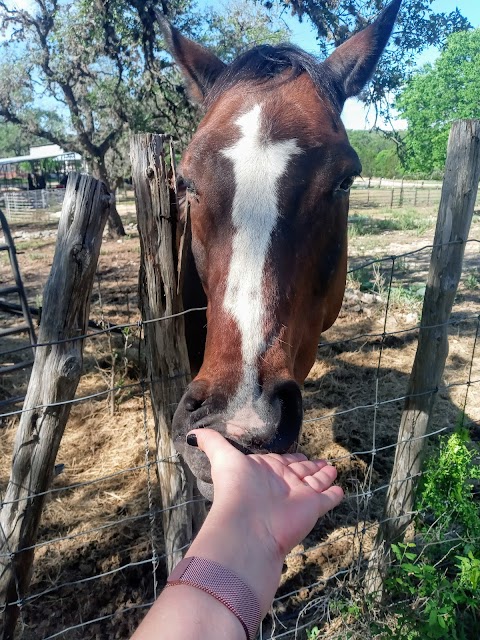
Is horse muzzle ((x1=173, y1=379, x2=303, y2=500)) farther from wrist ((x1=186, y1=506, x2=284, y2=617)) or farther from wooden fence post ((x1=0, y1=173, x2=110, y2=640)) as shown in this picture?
wooden fence post ((x1=0, y1=173, x2=110, y2=640))

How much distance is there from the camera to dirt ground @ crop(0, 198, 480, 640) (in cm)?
252

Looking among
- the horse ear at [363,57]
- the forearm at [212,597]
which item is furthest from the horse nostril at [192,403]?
the horse ear at [363,57]

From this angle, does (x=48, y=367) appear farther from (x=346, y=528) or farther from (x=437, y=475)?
(x=346, y=528)

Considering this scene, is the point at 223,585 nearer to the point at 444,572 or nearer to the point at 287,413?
the point at 287,413

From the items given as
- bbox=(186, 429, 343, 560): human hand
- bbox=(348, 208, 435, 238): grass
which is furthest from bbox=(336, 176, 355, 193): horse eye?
bbox=(348, 208, 435, 238): grass

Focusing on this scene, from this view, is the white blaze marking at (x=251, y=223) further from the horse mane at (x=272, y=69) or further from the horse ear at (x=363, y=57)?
the horse ear at (x=363, y=57)

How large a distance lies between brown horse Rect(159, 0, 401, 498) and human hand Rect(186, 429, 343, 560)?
0.46 feet

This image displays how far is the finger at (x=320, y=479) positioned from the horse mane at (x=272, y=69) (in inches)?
74.2

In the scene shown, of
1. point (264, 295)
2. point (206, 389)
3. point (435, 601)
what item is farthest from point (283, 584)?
point (264, 295)

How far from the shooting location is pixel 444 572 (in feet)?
7.26

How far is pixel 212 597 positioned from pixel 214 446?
42 cm

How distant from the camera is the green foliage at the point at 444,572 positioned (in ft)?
6.63

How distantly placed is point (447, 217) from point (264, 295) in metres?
1.26

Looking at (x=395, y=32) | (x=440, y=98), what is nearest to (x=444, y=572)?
(x=395, y=32)
